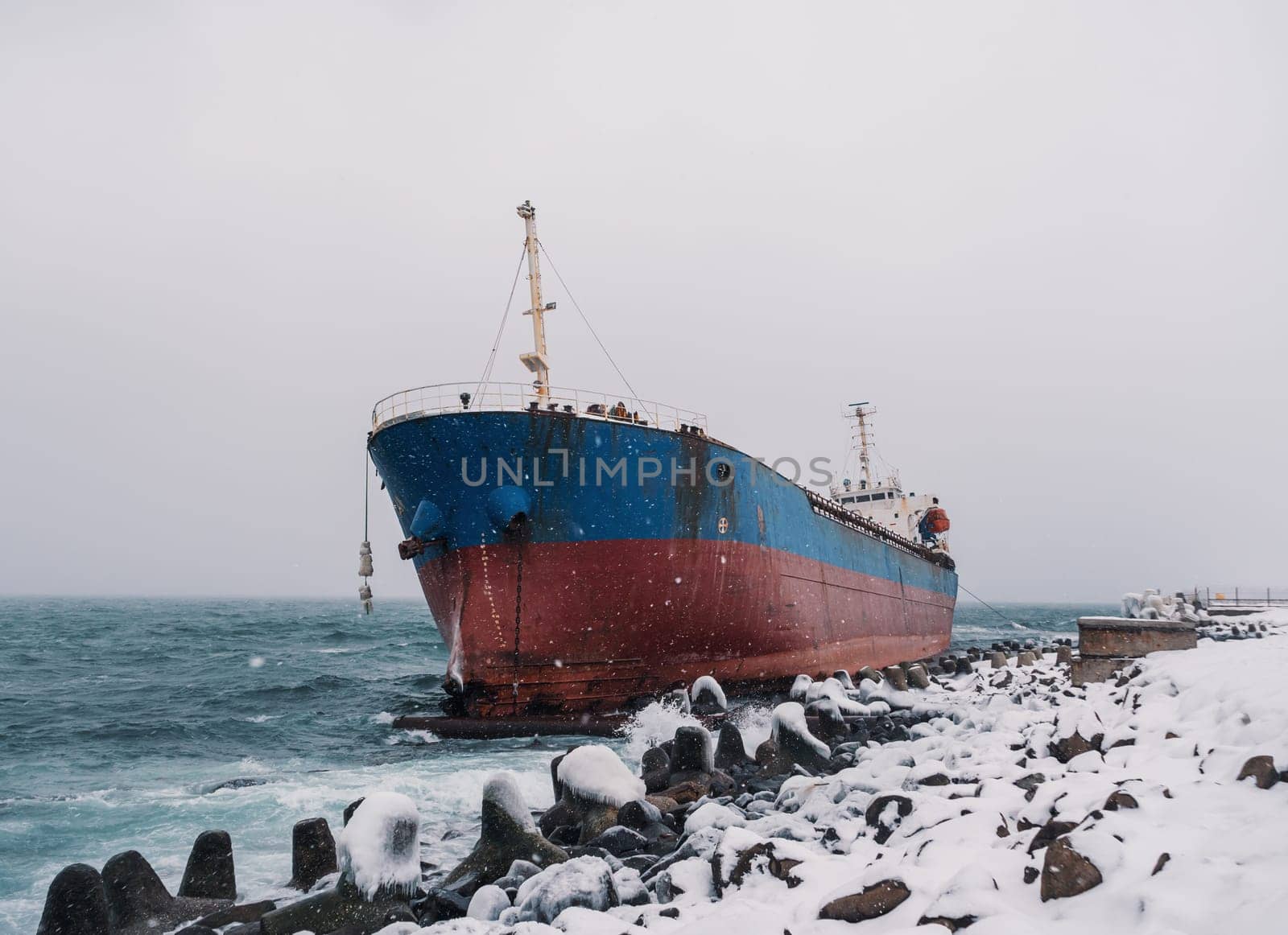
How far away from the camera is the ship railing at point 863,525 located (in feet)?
59.6

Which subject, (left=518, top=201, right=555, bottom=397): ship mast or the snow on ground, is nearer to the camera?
the snow on ground

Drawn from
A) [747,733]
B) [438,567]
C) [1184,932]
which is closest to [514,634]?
[438,567]

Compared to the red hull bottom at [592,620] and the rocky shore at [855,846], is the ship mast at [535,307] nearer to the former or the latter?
the red hull bottom at [592,620]

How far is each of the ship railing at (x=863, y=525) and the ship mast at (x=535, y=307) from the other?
6.77m

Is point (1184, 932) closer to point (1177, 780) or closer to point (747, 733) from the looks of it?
point (1177, 780)

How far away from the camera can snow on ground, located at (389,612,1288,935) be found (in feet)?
9.61

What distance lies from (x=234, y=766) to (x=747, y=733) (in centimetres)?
742

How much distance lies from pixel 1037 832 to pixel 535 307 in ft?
44.0

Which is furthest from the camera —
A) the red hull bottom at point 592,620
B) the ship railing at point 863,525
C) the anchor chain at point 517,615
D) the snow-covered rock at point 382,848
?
the ship railing at point 863,525

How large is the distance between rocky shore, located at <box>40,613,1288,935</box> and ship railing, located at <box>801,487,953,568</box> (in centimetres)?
1026

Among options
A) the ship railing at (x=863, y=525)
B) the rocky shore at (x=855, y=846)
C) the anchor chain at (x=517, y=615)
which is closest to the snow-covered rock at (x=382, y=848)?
the rocky shore at (x=855, y=846)

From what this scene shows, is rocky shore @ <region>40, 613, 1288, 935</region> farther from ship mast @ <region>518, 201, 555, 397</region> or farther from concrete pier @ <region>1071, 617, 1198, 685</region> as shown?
ship mast @ <region>518, 201, 555, 397</region>

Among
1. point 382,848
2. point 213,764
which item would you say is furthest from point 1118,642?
point 213,764

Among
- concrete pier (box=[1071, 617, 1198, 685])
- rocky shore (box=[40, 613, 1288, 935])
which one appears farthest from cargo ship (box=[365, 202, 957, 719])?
concrete pier (box=[1071, 617, 1198, 685])
